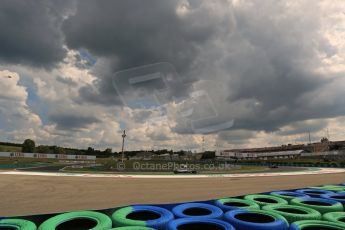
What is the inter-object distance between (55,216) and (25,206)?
24.8ft

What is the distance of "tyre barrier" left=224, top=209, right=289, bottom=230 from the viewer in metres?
5.44

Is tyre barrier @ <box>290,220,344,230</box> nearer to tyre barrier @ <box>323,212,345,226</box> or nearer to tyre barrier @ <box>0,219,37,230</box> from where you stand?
tyre barrier @ <box>323,212,345,226</box>

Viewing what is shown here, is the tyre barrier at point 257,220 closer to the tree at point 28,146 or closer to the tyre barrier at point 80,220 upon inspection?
the tyre barrier at point 80,220

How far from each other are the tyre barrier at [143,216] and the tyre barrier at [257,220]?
1461 millimetres

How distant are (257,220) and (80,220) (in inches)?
177

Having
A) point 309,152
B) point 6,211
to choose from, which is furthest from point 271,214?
point 309,152

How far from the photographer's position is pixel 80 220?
6277 mm

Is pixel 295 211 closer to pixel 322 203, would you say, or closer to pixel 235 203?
pixel 235 203

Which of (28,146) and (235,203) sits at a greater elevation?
(28,146)

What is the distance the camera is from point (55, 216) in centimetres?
592

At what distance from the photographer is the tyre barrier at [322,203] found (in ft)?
24.3

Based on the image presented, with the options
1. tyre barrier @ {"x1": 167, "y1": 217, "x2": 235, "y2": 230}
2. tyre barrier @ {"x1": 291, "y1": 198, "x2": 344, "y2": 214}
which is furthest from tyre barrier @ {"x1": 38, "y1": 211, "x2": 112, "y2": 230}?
tyre barrier @ {"x1": 291, "y1": 198, "x2": 344, "y2": 214}

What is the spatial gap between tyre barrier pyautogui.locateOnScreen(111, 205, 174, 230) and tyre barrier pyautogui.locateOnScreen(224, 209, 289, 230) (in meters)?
1.46

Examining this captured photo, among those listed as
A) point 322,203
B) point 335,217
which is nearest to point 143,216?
point 335,217
